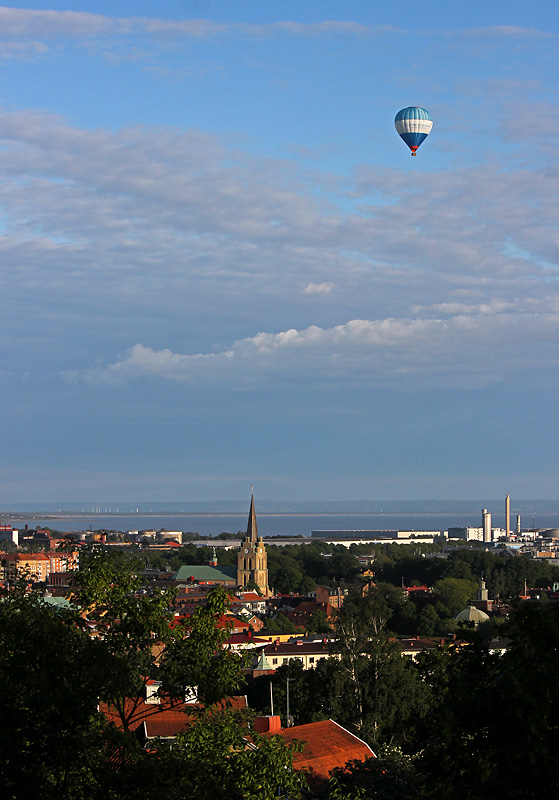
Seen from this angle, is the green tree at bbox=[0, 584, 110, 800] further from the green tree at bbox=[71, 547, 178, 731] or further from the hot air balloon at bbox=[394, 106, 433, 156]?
the hot air balloon at bbox=[394, 106, 433, 156]

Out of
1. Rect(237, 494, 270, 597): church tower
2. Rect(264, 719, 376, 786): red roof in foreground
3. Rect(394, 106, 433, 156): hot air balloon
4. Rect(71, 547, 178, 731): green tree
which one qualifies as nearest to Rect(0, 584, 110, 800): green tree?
Rect(71, 547, 178, 731): green tree

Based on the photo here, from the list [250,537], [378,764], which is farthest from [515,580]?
[378,764]

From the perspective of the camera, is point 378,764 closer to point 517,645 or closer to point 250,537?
point 517,645

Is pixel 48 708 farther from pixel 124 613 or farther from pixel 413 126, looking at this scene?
pixel 413 126

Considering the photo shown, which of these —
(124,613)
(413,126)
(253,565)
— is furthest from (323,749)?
(253,565)

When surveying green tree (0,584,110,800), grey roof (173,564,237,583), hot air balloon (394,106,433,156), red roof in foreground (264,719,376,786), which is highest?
hot air balloon (394,106,433,156)

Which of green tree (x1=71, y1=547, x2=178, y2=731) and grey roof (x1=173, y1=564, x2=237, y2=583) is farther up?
green tree (x1=71, y1=547, x2=178, y2=731)

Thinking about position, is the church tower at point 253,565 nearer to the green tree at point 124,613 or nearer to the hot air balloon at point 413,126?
the hot air balloon at point 413,126
